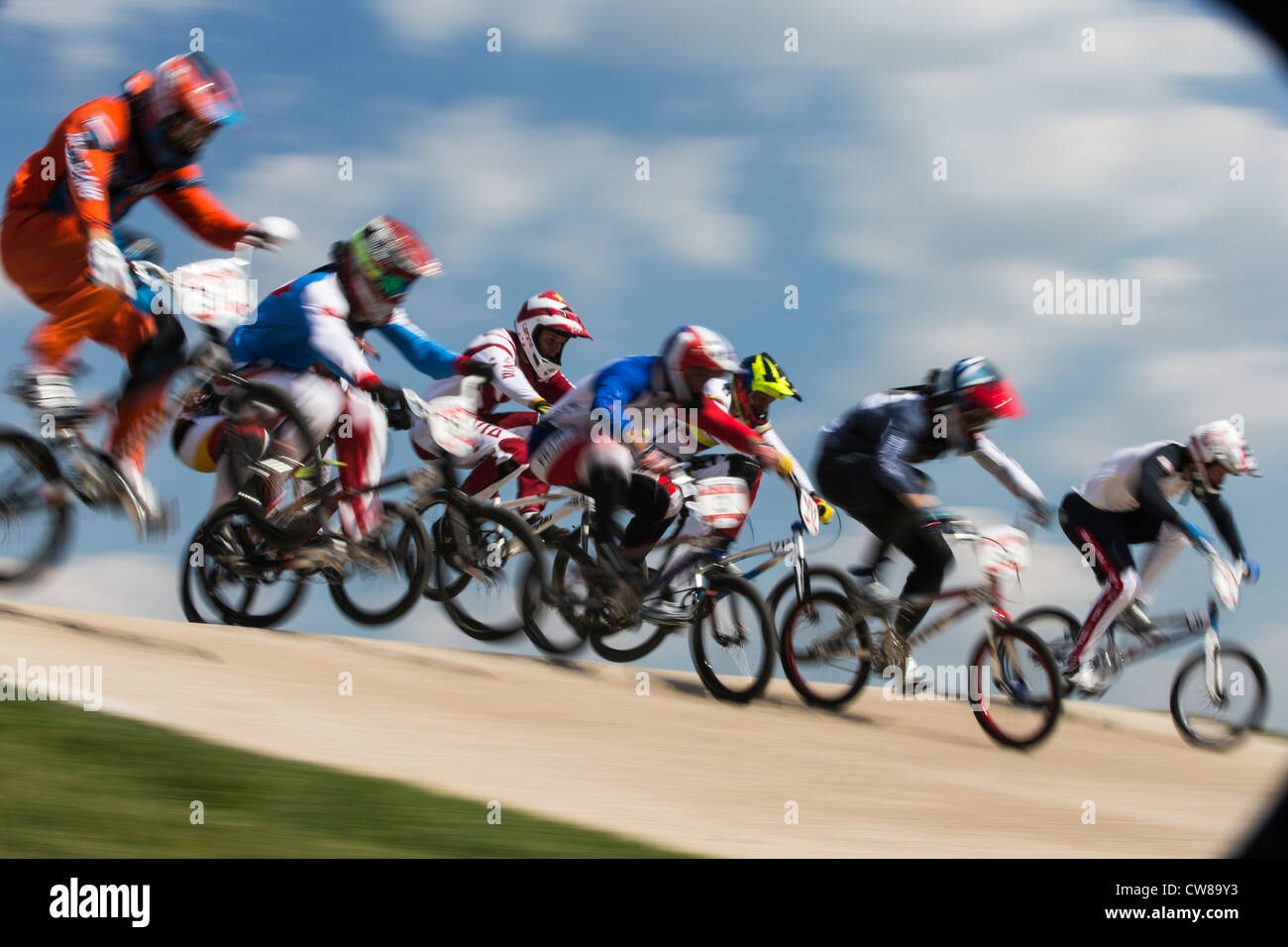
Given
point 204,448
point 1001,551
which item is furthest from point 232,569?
point 1001,551

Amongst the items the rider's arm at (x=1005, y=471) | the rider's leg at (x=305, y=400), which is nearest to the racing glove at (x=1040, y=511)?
the rider's arm at (x=1005, y=471)

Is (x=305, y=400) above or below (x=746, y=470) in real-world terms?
above

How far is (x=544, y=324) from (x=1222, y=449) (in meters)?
5.28

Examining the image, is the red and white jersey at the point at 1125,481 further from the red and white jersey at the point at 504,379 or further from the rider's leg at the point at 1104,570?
the red and white jersey at the point at 504,379

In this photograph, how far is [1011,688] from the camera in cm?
862

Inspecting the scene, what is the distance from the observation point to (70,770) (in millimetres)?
5207

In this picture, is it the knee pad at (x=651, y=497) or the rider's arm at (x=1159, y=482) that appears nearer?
the knee pad at (x=651, y=497)

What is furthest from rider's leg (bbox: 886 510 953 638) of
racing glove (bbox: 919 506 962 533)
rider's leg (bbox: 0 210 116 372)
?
rider's leg (bbox: 0 210 116 372)

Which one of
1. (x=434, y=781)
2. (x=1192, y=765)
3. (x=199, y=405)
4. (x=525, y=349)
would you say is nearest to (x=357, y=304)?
(x=199, y=405)

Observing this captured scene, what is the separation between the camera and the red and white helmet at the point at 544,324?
36.4 feet

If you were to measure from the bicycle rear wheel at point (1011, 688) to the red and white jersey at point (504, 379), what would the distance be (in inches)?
142

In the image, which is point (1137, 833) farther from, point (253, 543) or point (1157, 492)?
point (253, 543)

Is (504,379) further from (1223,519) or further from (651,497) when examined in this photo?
(1223,519)

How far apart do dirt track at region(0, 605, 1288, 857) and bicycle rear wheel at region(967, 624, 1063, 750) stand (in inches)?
6.2
